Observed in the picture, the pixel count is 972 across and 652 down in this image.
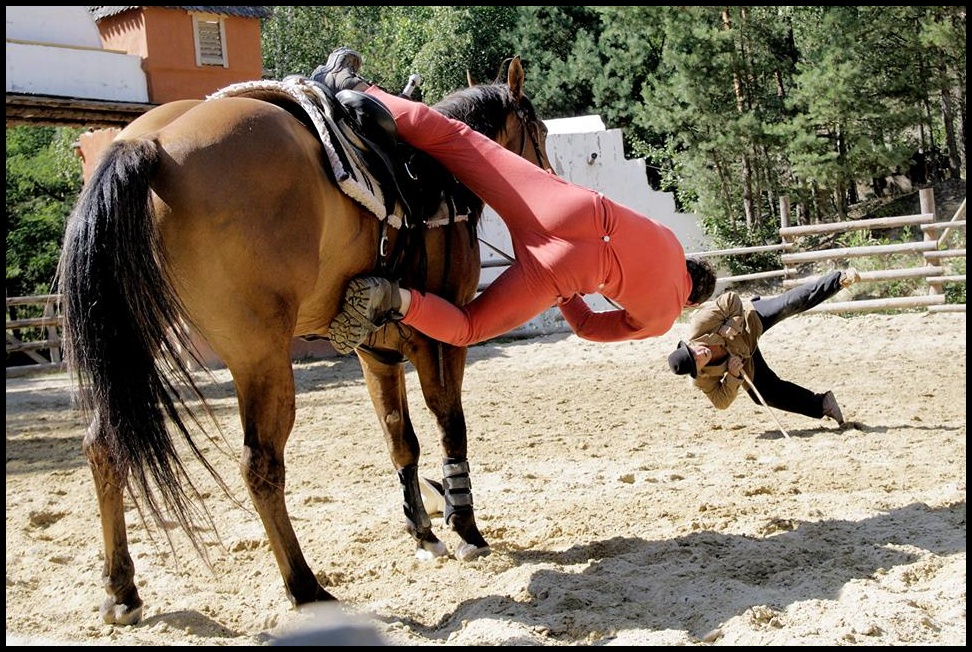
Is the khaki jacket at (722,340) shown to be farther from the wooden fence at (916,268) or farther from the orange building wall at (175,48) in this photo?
the orange building wall at (175,48)

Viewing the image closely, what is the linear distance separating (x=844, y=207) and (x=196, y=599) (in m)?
16.4

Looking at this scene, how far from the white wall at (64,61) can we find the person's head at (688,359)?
476 inches

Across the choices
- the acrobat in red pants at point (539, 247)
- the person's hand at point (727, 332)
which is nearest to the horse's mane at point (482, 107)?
the acrobat in red pants at point (539, 247)

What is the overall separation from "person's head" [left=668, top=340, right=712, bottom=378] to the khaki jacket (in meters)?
0.21

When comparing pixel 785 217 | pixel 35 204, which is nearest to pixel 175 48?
pixel 35 204

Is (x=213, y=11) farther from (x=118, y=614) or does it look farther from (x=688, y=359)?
(x=118, y=614)

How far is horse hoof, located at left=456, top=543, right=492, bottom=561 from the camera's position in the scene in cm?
400

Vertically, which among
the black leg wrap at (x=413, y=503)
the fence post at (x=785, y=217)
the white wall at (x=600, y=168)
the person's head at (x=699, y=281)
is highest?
the white wall at (x=600, y=168)

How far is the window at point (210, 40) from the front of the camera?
16.5m

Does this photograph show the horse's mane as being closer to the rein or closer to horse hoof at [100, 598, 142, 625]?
the rein

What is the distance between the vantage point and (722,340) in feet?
19.4

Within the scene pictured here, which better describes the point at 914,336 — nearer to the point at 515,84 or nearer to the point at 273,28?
the point at 515,84

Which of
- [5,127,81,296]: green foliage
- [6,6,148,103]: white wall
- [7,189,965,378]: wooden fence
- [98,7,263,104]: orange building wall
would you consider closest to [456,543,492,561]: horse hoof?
[7,189,965,378]: wooden fence

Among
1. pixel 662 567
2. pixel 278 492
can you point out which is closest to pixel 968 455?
pixel 662 567
